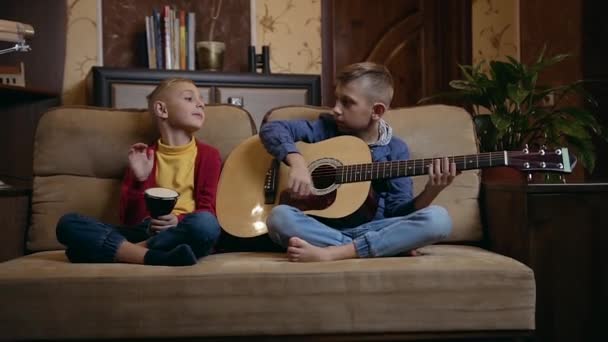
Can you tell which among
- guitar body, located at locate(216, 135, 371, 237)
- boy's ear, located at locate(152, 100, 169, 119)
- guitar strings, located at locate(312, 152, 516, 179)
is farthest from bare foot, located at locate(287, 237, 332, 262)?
boy's ear, located at locate(152, 100, 169, 119)

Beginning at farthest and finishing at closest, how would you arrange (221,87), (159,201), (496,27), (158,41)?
(496,27) < (158,41) < (221,87) < (159,201)

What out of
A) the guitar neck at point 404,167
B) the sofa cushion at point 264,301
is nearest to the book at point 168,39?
the guitar neck at point 404,167

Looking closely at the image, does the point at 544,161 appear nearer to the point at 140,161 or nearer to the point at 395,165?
the point at 395,165

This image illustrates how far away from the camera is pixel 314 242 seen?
166 centimetres

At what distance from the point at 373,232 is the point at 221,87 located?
6.17 feet

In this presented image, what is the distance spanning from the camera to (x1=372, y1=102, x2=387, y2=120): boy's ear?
1896mm

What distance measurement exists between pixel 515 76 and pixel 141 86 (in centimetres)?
184

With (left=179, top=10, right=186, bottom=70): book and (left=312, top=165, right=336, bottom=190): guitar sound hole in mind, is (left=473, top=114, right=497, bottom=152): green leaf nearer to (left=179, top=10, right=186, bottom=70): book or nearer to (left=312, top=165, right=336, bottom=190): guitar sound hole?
(left=312, top=165, right=336, bottom=190): guitar sound hole

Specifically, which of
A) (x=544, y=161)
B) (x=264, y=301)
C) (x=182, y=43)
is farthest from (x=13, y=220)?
(x=182, y=43)

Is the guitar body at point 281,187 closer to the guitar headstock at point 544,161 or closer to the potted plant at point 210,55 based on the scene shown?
the guitar headstock at point 544,161

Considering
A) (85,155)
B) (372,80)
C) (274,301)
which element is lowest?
(274,301)

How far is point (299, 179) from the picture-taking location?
68.0 inches

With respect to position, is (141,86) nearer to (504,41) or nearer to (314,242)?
(314,242)

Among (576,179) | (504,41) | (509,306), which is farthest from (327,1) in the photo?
(509,306)
